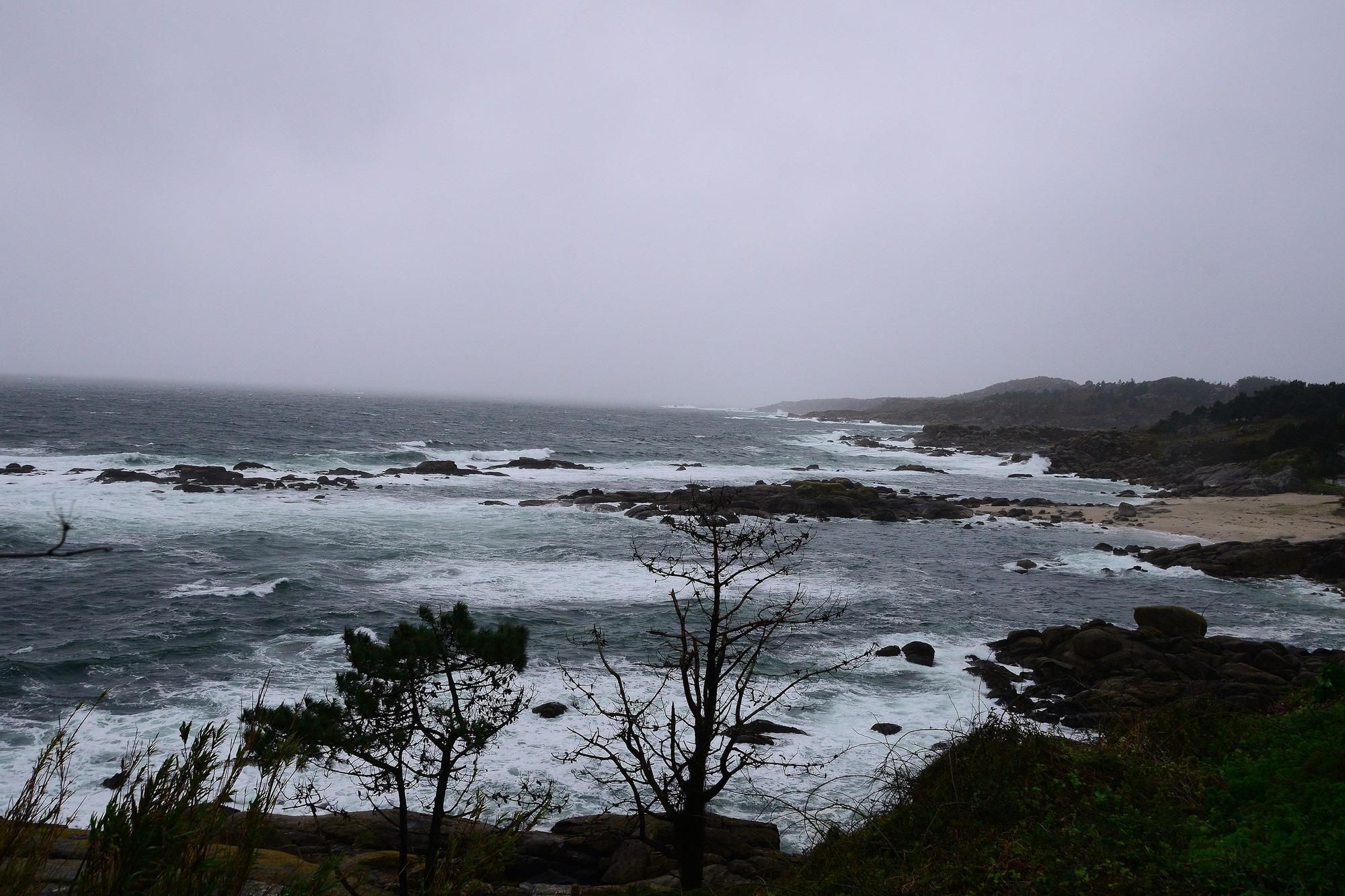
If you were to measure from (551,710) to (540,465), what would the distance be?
3935 centimetres

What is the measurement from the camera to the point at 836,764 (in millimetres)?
10602

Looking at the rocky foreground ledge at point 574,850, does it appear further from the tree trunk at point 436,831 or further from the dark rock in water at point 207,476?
the dark rock in water at point 207,476

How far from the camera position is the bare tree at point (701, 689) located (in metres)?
6.23

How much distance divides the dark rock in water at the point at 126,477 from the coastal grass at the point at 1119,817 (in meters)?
39.0

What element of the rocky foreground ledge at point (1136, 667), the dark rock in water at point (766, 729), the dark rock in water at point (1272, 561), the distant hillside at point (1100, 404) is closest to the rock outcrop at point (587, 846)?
the dark rock in water at point (766, 729)

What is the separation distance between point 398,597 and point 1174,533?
31263 mm

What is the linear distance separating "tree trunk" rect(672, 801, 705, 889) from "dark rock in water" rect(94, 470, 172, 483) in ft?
122

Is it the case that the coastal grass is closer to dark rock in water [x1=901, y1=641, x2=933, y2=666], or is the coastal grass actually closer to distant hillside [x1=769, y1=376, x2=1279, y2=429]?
dark rock in water [x1=901, y1=641, x2=933, y2=666]

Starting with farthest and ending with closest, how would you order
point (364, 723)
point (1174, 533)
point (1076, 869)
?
point (1174, 533) < point (364, 723) < point (1076, 869)

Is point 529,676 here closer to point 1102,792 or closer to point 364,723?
point 364,723

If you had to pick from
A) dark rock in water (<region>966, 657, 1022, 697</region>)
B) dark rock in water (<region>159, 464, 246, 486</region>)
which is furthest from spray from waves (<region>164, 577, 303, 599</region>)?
dark rock in water (<region>159, 464, 246, 486</region>)

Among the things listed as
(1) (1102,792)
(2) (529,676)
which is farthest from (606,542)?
(1) (1102,792)

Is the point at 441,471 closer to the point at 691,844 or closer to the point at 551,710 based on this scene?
the point at 551,710

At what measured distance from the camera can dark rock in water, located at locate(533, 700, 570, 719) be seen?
11977mm
